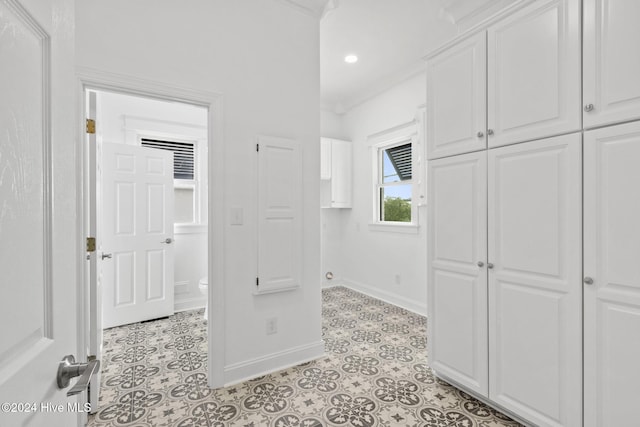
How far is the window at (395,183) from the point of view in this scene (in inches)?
161

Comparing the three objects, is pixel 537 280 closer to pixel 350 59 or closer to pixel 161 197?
pixel 350 59

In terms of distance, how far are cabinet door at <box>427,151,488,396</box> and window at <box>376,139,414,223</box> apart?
178 cm

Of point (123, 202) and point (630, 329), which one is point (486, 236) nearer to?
point (630, 329)

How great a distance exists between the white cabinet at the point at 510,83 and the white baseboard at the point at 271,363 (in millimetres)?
1802

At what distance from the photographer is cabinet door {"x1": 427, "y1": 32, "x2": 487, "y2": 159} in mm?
1919

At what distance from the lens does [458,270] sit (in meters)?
2.06

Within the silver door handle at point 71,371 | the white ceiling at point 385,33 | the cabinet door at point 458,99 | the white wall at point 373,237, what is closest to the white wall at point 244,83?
the white ceiling at point 385,33

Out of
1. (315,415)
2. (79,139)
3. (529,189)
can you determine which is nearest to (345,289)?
(315,415)

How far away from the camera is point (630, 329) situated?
1.36 meters

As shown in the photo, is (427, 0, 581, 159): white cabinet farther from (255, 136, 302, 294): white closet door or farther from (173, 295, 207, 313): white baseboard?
(173, 295, 207, 313): white baseboard

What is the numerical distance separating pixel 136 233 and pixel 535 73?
3.73m

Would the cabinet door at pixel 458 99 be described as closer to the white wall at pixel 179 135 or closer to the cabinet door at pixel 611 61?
the cabinet door at pixel 611 61

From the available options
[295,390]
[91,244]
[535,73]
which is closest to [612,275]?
[535,73]

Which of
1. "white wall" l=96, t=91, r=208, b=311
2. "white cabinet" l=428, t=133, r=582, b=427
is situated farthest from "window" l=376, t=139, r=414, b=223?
"white wall" l=96, t=91, r=208, b=311
